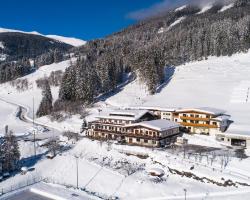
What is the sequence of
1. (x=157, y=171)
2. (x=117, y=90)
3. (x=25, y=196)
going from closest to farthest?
(x=25, y=196)
(x=157, y=171)
(x=117, y=90)

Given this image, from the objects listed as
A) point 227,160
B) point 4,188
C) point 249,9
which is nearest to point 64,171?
point 4,188

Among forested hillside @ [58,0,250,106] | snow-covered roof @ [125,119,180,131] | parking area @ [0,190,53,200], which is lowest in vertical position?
parking area @ [0,190,53,200]

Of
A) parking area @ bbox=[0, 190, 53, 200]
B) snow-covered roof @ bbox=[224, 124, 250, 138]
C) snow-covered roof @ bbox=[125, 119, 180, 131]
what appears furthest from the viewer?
snow-covered roof @ bbox=[125, 119, 180, 131]

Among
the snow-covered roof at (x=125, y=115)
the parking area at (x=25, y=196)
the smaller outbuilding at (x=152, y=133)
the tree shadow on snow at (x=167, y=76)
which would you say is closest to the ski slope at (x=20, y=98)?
the snow-covered roof at (x=125, y=115)

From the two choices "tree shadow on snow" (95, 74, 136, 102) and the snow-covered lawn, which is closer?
the snow-covered lawn

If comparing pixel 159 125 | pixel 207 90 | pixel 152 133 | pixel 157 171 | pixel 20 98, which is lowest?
pixel 157 171

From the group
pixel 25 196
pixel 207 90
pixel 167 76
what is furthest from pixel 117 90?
pixel 25 196

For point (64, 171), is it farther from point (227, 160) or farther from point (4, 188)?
point (227, 160)

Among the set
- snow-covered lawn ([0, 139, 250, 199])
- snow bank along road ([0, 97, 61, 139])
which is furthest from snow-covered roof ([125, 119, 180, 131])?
snow bank along road ([0, 97, 61, 139])

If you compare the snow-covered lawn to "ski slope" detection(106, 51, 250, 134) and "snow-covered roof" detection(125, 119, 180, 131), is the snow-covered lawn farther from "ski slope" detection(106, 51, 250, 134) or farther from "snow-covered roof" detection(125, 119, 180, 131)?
"ski slope" detection(106, 51, 250, 134)

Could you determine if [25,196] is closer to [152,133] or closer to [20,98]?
[152,133]

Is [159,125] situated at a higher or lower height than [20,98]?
lower

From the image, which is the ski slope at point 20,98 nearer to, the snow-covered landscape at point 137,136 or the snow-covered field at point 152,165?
the snow-covered landscape at point 137,136
